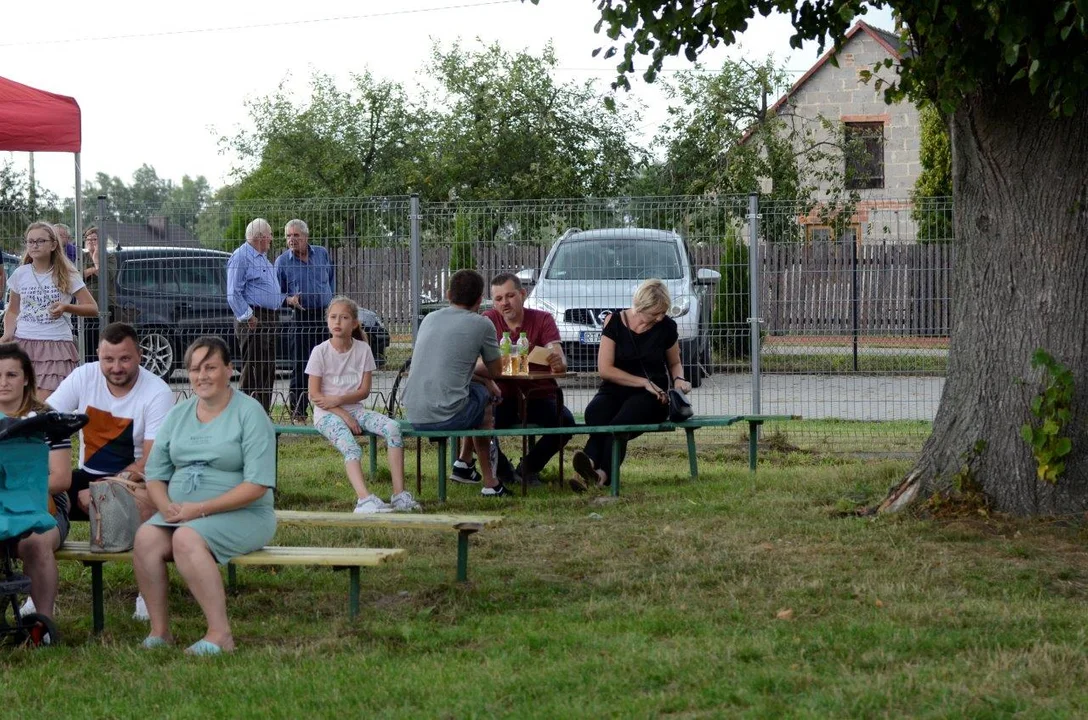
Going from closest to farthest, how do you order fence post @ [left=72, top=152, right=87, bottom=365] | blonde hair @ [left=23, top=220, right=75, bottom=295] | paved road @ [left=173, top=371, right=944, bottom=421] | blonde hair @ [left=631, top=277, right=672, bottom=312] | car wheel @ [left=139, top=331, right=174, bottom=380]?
blonde hair @ [left=23, top=220, right=75, bottom=295]
blonde hair @ [left=631, top=277, right=672, bottom=312]
fence post @ [left=72, top=152, right=87, bottom=365]
paved road @ [left=173, top=371, right=944, bottom=421]
car wheel @ [left=139, top=331, right=174, bottom=380]

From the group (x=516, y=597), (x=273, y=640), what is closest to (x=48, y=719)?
(x=273, y=640)

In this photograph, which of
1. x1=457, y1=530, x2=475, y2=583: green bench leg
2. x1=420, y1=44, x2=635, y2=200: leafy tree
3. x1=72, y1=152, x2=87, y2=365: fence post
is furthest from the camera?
x1=420, y1=44, x2=635, y2=200: leafy tree

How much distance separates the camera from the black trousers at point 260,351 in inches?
509

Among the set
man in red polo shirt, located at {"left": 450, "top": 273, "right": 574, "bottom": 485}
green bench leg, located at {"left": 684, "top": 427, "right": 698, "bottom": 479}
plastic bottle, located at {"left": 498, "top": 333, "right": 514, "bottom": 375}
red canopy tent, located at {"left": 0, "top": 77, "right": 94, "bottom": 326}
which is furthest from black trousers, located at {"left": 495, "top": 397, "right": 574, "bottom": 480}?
red canopy tent, located at {"left": 0, "top": 77, "right": 94, "bottom": 326}

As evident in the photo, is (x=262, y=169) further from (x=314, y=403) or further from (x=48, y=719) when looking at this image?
(x=48, y=719)

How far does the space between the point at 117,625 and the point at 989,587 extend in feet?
12.5

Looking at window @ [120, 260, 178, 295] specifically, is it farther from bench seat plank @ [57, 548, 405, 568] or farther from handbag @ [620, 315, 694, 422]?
bench seat plank @ [57, 548, 405, 568]

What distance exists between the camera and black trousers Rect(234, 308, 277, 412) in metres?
12.9

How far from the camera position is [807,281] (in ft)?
42.5

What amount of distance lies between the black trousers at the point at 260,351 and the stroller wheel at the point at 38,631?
714cm

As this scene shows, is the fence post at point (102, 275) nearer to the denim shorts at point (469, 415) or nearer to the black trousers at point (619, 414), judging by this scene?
the denim shorts at point (469, 415)

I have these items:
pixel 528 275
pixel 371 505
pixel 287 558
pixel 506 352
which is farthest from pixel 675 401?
pixel 287 558

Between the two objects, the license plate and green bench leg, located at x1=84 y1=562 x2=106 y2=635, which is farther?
the license plate

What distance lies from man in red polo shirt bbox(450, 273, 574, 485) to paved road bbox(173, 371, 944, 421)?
8.63 ft
